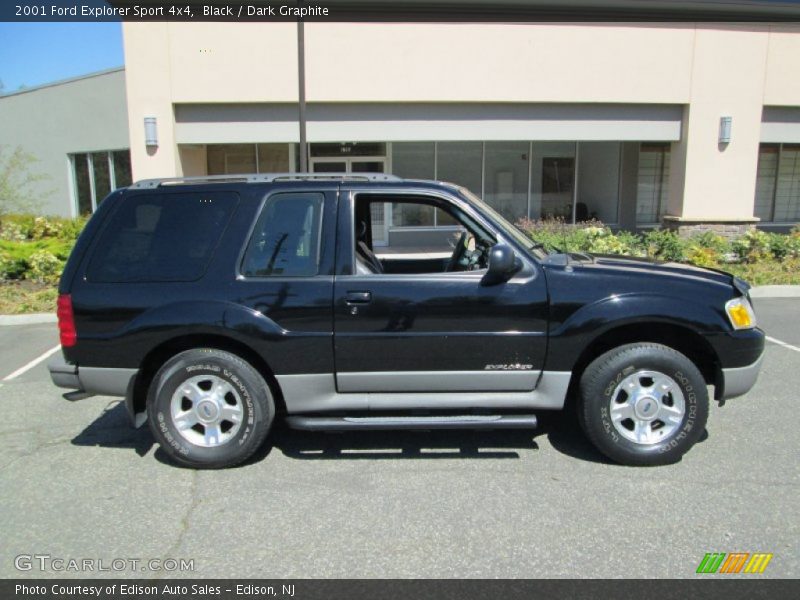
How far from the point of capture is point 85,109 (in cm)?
1827

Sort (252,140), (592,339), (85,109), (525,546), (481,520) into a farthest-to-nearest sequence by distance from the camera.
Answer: (85,109)
(252,140)
(592,339)
(481,520)
(525,546)

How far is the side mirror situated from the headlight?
1.43 m

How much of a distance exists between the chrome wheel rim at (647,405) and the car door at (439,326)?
0.57m

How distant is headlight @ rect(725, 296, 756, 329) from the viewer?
4.04m

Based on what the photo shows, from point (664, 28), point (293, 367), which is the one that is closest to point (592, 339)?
point (293, 367)

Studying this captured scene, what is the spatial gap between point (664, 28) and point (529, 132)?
3.68 metres

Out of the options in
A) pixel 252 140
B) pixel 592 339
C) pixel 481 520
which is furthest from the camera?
pixel 252 140

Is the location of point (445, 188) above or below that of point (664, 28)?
below

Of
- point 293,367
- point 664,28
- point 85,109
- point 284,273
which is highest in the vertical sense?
point 664,28

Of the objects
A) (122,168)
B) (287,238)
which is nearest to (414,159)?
(122,168)

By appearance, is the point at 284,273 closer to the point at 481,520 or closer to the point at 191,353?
the point at 191,353

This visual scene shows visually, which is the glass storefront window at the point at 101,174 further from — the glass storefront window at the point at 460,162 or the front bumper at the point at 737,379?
the front bumper at the point at 737,379

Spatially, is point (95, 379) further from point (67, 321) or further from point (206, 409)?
point (206, 409)

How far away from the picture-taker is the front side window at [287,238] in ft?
13.5
